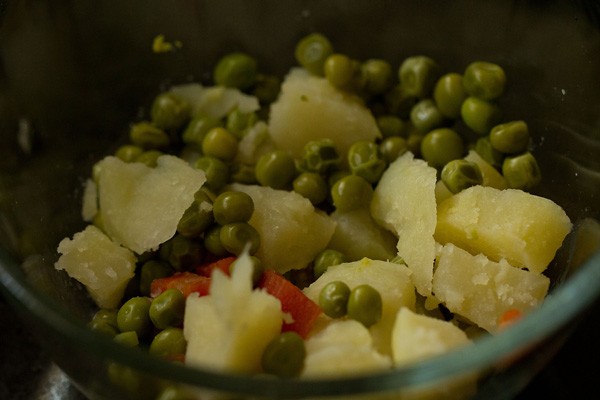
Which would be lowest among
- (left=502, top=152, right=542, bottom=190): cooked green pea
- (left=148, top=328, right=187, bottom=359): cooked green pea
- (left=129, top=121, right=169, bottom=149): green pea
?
(left=148, top=328, right=187, bottom=359): cooked green pea

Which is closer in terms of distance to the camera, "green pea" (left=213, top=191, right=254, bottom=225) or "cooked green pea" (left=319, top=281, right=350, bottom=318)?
"cooked green pea" (left=319, top=281, right=350, bottom=318)

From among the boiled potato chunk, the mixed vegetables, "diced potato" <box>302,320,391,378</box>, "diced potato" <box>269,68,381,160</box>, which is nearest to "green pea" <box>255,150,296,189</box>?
the mixed vegetables

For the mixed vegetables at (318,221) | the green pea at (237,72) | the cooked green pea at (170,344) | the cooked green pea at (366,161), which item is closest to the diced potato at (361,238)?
the mixed vegetables at (318,221)

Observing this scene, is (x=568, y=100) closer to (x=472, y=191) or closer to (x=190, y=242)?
(x=472, y=191)

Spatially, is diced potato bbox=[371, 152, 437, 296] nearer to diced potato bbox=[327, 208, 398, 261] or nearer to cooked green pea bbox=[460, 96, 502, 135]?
diced potato bbox=[327, 208, 398, 261]

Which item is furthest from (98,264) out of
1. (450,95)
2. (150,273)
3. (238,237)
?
(450,95)

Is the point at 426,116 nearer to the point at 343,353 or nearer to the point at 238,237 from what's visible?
the point at 238,237

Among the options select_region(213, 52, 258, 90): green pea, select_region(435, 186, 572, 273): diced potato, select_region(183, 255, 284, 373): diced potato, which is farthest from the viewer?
select_region(213, 52, 258, 90): green pea
